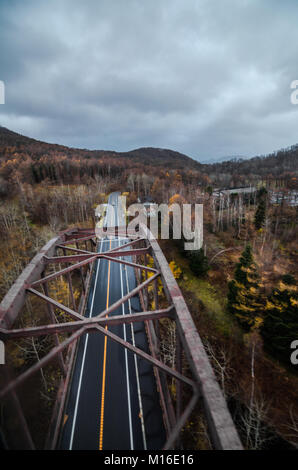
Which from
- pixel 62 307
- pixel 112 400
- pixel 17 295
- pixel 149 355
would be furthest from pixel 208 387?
pixel 112 400

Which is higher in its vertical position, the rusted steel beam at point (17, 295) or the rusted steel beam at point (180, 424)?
the rusted steel beam at point (17, 295)

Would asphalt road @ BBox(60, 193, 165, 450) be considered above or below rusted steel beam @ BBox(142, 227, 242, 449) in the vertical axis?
below

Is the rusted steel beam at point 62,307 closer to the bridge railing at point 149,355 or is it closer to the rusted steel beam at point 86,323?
the bridge railing at point 149,355

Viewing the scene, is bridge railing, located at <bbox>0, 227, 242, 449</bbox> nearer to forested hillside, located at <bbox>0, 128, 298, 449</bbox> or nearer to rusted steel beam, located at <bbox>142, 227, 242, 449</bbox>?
rusted steel beam, located at <bbox>142, 227, 242, 449</bbox>

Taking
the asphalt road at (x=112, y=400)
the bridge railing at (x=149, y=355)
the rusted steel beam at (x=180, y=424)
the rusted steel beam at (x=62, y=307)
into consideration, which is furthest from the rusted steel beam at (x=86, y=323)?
the asphalt road at (x=112, y=400)

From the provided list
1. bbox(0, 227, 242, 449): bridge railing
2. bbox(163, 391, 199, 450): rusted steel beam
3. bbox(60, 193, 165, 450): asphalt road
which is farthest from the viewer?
bbox(60, 193, 165, 450): asphalt road

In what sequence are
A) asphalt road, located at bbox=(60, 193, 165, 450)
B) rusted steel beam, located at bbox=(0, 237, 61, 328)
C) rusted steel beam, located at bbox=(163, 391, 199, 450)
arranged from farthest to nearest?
asphalt road, located at bbox=(60, 193, 165, 450), rusted steel beam, located at bbox=(0, 237, 61, 328), rusted steel beam, located at bbox=(163, 391, 199, 450)

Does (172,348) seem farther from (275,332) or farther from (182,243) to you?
(182,243)

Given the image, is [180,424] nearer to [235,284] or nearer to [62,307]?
[62,307]

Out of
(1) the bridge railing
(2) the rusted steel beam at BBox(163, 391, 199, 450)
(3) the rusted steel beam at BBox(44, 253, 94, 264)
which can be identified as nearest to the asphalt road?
(1) the bridge railing
